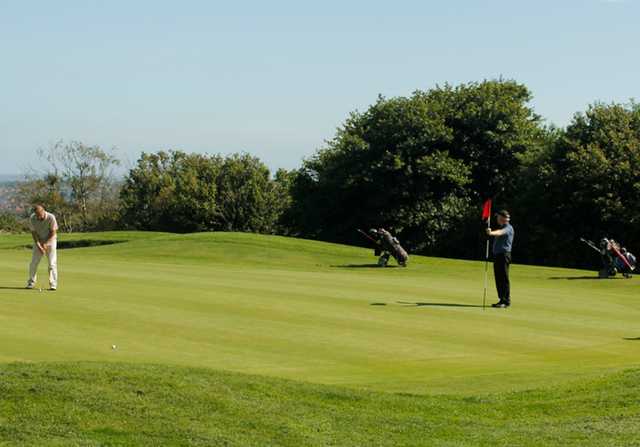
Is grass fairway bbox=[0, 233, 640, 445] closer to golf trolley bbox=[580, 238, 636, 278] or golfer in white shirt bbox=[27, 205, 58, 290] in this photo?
golfer in white shirt bbox=[27, 205, 58, 290]

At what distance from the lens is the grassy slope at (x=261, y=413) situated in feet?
27.0

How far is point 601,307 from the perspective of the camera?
21469 millimetres

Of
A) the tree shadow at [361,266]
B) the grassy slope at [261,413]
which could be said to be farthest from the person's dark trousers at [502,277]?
the tree shadow at [361,266]

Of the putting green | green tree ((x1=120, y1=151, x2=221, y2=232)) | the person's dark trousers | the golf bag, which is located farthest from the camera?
green tree ((x1=120, y1=151, x2=221, y2=232))

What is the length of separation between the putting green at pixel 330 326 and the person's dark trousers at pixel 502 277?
1.27 ft

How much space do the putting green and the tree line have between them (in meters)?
26.9

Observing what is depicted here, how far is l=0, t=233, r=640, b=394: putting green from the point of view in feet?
41.3

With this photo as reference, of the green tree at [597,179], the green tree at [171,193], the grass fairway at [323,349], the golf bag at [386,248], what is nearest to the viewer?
the grass fairway at [323,349]

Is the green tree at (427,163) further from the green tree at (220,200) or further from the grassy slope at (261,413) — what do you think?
the grassy slope at (261,413)

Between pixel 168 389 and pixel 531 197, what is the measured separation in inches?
2000

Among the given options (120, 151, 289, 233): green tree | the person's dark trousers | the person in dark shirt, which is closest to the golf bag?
the person in dark shirt

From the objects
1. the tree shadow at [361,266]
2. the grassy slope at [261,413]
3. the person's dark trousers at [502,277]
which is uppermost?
the person's dark trousers at [502,277]

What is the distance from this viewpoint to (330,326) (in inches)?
635

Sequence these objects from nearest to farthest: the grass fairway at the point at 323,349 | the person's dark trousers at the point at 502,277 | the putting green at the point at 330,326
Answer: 1. the grass fairway at the point at 323,349
2. the putting green at the point at 330,326
3. the person's dark trousers at the point at 502,277
